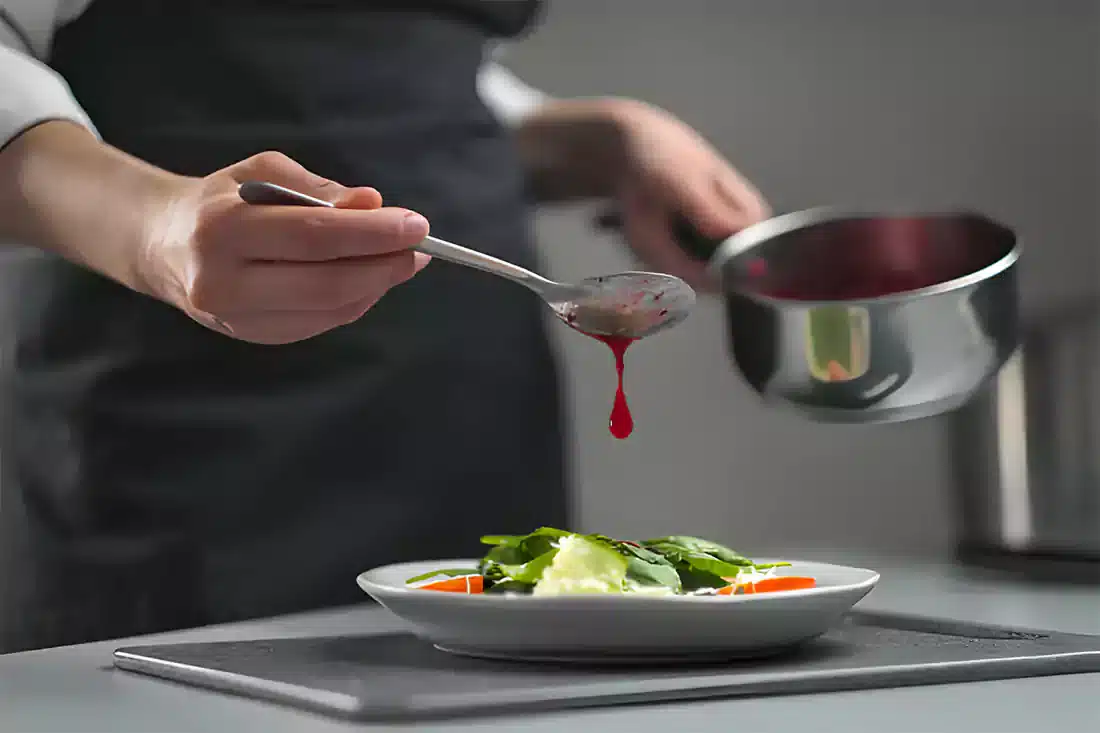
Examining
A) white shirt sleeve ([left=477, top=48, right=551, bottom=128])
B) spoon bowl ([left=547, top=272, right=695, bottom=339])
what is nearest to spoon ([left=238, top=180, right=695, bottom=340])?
spoon bowl ([left=547, top=272, right=695, bottom=339])

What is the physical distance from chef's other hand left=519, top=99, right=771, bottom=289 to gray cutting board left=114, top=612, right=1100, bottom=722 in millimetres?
487

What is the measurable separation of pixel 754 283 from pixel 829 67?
2.24 feet

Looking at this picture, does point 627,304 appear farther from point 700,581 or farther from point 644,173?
point 644,173

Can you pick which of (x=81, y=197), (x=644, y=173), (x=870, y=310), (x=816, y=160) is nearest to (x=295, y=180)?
(x=81, y=197)

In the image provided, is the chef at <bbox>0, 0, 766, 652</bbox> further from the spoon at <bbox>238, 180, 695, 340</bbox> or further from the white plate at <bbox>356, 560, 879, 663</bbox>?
the white plate at <bbox>356, 560, 879, 663</bbox>

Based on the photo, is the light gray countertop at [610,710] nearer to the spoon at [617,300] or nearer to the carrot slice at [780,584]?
the carrot slice at [780,584]

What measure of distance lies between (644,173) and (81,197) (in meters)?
0.56

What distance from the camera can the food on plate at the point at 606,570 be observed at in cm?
68

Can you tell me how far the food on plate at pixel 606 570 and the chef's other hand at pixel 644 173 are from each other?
17.1 inches

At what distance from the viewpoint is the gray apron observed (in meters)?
1.09

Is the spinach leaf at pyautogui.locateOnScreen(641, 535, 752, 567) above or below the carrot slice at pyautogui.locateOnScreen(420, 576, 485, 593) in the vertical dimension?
above

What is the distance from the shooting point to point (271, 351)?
1.13 meters

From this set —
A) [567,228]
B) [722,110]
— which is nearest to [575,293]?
[567,228]

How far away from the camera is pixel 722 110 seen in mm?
1670
